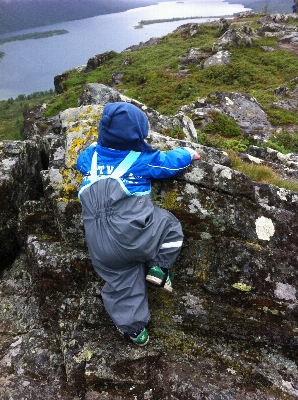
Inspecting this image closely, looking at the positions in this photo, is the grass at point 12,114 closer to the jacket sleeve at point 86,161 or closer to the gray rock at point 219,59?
the gray rock at point 219,59

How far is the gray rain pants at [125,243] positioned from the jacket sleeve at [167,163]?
1.60ft

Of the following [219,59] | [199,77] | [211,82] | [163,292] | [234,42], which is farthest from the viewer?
[234,42]

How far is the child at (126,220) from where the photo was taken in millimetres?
4477

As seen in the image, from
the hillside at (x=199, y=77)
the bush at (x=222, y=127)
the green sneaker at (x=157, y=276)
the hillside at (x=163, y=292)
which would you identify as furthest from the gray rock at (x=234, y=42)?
the green sneaker at (x=157, y=276)

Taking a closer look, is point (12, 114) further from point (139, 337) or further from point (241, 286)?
point (241, 286)

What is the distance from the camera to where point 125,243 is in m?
4.42

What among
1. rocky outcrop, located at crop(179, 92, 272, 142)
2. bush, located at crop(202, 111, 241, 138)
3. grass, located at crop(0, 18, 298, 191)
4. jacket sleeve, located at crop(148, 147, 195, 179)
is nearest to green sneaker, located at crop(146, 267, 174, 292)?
jacket sleeve, located at crop(148, 147, 195, 179)

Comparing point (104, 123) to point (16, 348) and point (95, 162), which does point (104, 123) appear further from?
point (16, 348)

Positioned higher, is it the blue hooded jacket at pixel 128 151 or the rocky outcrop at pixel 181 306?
the blue hooded jacket at pixel 128 151

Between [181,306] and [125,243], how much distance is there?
1743 millimetres

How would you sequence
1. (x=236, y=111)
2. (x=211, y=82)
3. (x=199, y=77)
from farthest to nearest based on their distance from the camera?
1. (x=199, y=77)
2. (x=211, y=82)
3. (x=236, y=111)

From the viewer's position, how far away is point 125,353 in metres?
4.88

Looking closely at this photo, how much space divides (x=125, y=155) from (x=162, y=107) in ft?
70.8

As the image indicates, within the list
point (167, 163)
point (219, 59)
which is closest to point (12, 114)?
point (219, 59)
